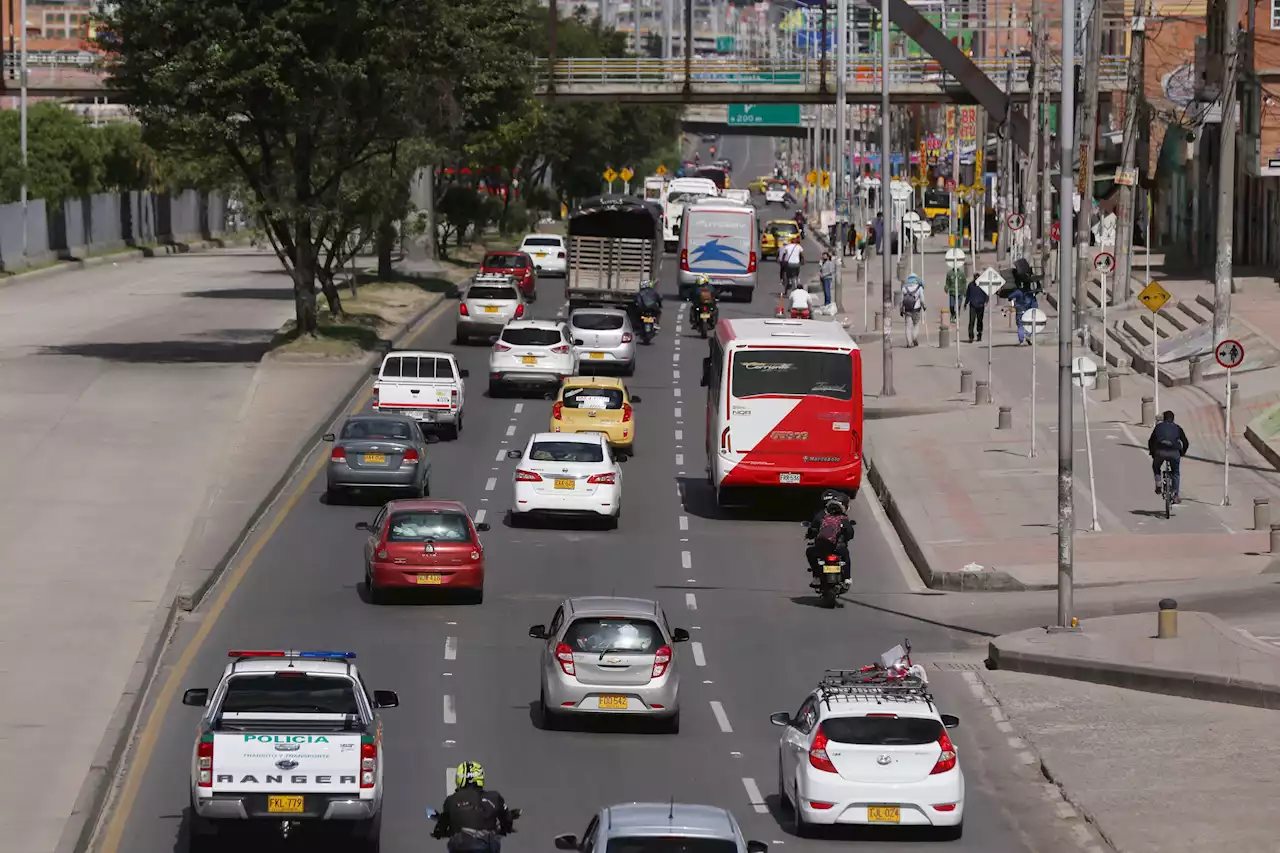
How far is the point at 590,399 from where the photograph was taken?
43281mm

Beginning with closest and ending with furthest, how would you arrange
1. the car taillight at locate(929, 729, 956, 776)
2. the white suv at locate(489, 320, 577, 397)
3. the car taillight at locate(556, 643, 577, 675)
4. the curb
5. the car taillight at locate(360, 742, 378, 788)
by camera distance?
the car taillight at locate(360, 742, 378, 788) < the curb < the car taillight at locate(929, 729, 956, 776) < the car taillight at locate(556, 643, 577, 675) < the white suv at locate(489, 320, 577, 397)

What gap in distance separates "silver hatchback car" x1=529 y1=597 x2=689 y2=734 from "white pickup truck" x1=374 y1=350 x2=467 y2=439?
21728 millimetres

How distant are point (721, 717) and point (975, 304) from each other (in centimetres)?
3615

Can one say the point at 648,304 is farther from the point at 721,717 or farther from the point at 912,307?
the point at 721,717

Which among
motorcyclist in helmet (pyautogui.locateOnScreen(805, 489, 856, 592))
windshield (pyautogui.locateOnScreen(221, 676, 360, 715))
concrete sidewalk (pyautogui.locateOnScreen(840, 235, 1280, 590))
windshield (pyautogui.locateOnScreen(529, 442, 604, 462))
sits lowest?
concrete sidewalk (pyautogui.locateOnScreen(840, 235, 1280, 590))

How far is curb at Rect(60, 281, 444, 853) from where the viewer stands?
1850cm

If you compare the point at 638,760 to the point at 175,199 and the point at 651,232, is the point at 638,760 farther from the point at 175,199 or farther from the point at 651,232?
the point at 175,199

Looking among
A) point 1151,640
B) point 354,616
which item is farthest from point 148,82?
point 1151,640

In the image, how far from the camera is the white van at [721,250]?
237 ft

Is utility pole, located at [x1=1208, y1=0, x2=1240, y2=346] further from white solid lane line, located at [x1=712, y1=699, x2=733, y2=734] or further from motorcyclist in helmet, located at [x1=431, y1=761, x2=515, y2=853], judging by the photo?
motorcyclist in helmet, located at [x1=431, y1=761, x2=515, y2=853]

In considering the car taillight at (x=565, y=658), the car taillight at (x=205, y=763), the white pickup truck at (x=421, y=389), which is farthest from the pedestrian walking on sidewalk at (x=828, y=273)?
the car taillight at (x=205, y=763)

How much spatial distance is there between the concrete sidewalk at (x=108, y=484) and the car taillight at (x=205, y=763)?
1187 mm

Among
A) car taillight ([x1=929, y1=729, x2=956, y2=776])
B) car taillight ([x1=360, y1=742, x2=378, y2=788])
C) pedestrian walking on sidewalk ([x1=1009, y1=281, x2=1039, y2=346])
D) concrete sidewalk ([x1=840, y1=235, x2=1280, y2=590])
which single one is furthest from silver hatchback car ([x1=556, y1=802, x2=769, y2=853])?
pedestrian walking on sidewalk ([x1=1009, y1=281, x2=1039, y2=346])

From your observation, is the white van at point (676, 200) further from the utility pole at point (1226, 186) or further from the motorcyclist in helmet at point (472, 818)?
the motorcyclist in helmet at point (472, 818)
